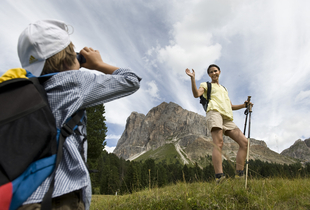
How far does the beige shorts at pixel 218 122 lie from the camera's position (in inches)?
173

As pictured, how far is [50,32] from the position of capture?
4.51 ft

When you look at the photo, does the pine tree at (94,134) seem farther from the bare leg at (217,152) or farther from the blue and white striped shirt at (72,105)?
the blue and white striped shirt at (72,105)

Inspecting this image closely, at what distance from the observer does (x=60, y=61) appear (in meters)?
1.46

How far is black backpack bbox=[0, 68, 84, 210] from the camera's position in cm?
94

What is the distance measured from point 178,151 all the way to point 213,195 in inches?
6661

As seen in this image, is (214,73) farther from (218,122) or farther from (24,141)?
(24,141)

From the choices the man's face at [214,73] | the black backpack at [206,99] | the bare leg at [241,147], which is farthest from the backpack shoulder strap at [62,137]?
the man's face at [214,73]

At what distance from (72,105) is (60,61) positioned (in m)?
0.46

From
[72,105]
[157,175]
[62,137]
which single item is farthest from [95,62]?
[157,175]

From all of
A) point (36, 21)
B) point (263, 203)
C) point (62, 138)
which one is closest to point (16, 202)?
point (62, 138)

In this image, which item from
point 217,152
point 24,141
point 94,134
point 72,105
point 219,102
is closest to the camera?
point 24,141

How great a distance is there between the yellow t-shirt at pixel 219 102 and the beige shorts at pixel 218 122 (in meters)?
0.10

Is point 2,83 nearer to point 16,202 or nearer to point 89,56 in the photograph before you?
point 16,202

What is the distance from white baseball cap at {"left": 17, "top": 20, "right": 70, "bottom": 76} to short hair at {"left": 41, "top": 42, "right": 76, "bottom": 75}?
0.04 meters
